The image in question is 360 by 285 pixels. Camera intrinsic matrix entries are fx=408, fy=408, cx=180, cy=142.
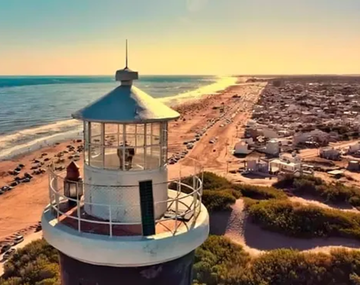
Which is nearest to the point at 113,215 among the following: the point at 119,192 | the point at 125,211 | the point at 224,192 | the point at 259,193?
the point at 125,211

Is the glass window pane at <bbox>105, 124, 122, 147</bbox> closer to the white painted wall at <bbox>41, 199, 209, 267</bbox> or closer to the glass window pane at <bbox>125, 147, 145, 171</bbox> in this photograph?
the glass window pane at <bbox>125, 147, 145, 171</bbox>

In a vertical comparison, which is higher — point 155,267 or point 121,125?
point 121,125

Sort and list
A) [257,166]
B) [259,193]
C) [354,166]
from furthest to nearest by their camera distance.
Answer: [354,166]
[257,166]
[259,193]

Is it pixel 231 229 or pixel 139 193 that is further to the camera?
pixel 231 229

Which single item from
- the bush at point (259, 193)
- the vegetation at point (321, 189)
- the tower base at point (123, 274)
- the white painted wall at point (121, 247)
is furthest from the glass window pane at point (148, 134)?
the vegetation at point (321, 189)

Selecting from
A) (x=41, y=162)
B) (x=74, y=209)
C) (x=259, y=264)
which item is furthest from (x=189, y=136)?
(x=74, y=209)

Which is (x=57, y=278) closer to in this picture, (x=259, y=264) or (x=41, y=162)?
(x=259, y=264)

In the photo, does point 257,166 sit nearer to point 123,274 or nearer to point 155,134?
point 155,134
